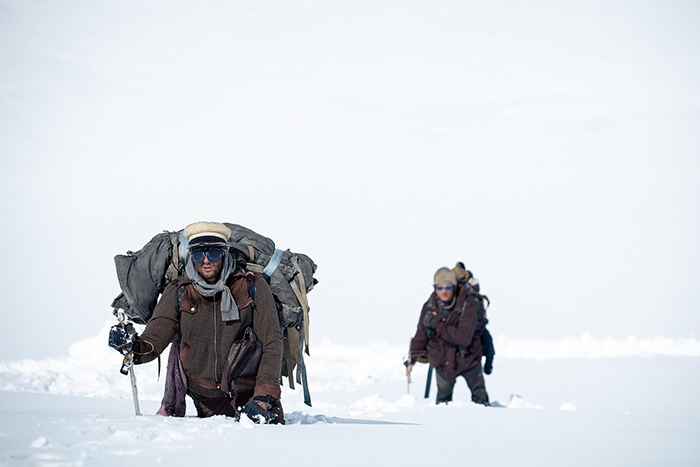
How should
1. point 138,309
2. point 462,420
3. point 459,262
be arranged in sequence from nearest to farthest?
point 138,309
point 462,420
point 459,262

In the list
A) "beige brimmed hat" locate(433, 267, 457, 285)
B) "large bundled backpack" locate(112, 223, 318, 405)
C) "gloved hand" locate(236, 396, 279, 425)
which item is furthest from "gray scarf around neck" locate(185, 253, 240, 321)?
"beige brimmed hat" locate(433, 267, 457, 285)

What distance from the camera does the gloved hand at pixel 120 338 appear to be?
231 inches

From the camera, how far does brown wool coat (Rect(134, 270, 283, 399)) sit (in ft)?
20.7

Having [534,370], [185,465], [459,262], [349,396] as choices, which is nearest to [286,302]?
[185,465]

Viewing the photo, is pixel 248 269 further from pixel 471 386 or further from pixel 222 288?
pixel 471 386

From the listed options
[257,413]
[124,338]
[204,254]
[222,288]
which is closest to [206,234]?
[204,254]

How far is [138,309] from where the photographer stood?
6.75 m

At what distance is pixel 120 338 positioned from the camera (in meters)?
5.89

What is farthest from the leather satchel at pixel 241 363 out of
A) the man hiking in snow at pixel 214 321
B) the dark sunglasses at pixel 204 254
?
the dark sunglasses at pixel 204 254

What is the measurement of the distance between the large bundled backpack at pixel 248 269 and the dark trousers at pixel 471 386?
5.25 metres

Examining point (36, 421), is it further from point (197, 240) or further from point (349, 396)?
point (349, 396)

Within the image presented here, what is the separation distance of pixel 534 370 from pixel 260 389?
1641 cm

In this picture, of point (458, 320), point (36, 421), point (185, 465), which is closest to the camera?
point (185, 465)

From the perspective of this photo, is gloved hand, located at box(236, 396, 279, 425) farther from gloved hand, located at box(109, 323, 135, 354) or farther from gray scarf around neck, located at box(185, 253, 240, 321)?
gloved hand, located at box(109, 323, 135, 354)
